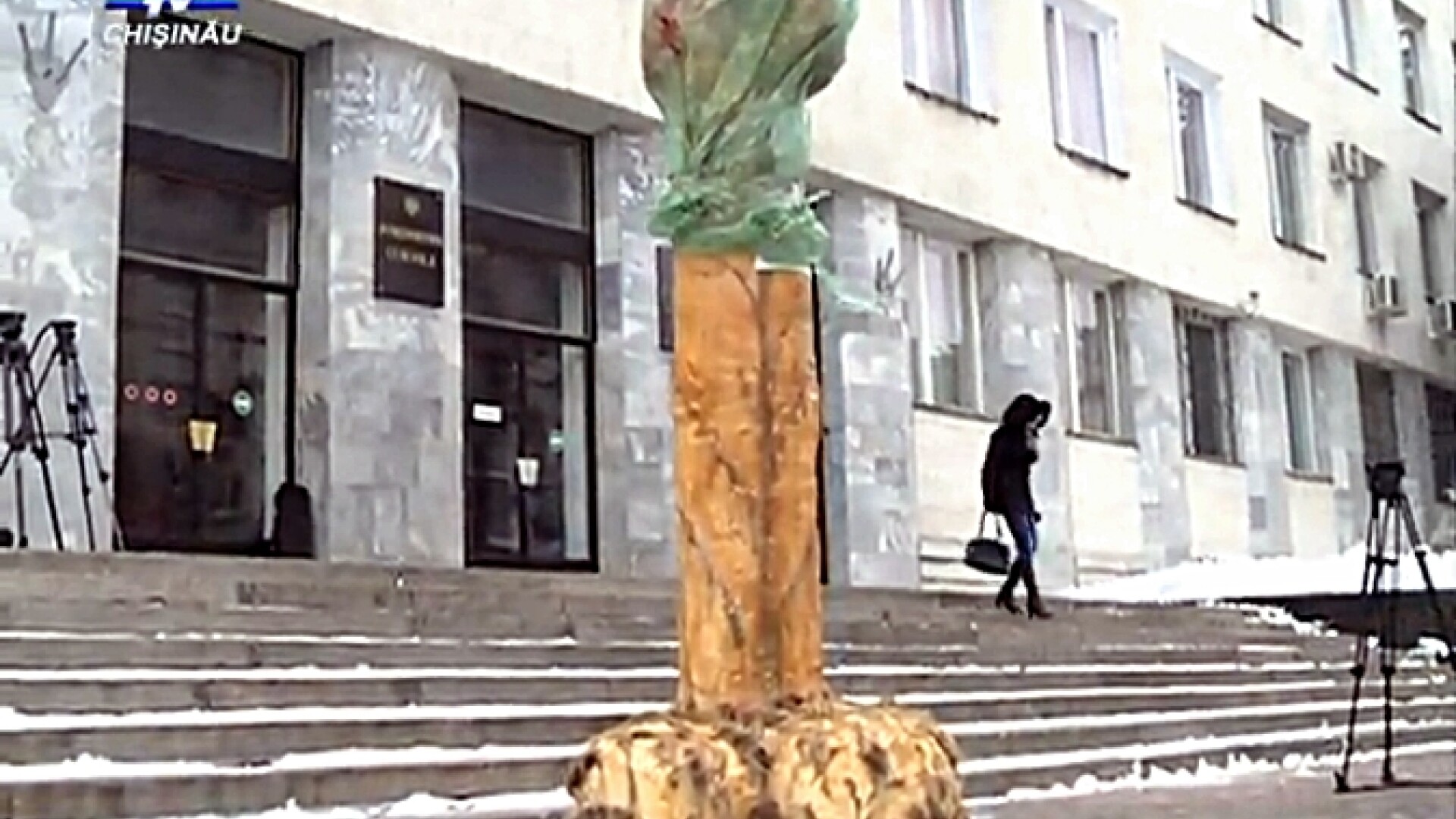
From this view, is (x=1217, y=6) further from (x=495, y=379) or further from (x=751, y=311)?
(x=751, y=311)

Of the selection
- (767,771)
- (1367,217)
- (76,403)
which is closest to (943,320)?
(76,403)

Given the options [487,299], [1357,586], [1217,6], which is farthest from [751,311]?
[1217,6]

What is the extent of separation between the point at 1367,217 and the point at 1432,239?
8.70ft

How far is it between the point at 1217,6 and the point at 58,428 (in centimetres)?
1793

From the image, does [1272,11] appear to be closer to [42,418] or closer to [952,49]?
[952,49]

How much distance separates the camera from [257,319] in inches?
527

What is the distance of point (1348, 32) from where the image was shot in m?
28.2

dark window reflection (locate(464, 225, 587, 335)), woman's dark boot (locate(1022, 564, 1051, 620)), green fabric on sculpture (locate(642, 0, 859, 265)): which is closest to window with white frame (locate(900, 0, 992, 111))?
dark window reflection (locate(464, 225, 587, 335))

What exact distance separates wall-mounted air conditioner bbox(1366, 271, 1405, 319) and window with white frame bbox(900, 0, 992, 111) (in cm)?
1002

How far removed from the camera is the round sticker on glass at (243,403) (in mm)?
13180

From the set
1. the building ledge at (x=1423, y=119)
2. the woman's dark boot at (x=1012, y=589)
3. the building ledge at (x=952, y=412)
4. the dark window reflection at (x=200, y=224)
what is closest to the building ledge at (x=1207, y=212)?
the building ledge at (x=952, y=412)

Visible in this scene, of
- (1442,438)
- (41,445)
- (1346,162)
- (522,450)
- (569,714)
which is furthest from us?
(1442,438)

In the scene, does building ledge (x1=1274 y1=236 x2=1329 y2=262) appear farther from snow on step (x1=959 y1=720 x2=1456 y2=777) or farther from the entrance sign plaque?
the entrance sign plaque

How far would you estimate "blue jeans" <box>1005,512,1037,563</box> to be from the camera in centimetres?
1298
